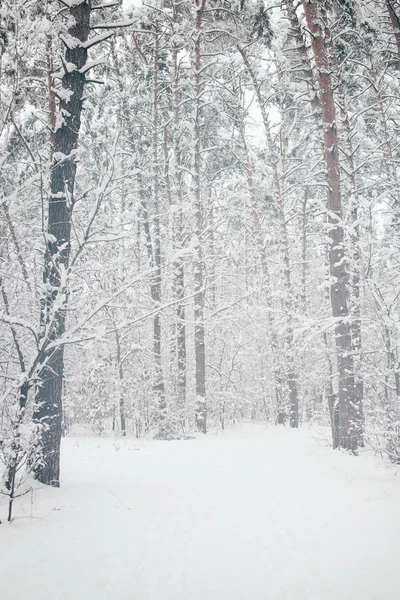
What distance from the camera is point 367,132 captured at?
14.0 meters

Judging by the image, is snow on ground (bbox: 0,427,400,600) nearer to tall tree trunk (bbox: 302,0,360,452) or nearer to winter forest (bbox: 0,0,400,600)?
winter forest (bbox: 0,0,400,600)

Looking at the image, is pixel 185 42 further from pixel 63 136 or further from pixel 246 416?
pixel 246 416

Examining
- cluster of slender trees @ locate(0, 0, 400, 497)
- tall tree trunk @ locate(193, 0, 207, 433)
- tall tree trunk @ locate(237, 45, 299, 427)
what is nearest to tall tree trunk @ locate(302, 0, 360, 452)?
cluster of slender trees @ locate(0, 0, 400, 497)

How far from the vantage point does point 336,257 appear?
872 cm

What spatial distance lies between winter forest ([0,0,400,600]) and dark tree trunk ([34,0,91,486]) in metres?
0.03

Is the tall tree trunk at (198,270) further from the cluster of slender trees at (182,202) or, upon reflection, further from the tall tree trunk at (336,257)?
the tall tree trunk at (336,257)

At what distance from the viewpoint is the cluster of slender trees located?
5.08m

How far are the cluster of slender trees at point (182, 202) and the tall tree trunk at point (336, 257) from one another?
0.04 m

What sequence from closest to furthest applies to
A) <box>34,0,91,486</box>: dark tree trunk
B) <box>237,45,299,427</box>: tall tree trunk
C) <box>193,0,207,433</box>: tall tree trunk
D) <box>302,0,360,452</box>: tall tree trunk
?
<box>34,0,91,486</box>: dark tree trunk → <box>302,0,360,452</box>: tall tree trunk → <box>193,0,207,433</box>: tall tree trunk → <box>237,45,299,427</box>: tall tree trunk

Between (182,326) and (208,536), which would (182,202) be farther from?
(208,536)

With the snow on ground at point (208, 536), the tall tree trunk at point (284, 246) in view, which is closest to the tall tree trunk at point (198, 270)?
the tall tree trunk at point (284, 246)

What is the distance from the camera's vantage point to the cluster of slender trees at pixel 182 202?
5.08 meters

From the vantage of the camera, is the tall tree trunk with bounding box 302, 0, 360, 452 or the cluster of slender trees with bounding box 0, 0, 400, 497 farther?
the tall tree trunk with bounding box 302, 0, 360, 452

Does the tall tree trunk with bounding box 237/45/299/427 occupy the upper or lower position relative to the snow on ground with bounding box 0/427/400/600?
upper
